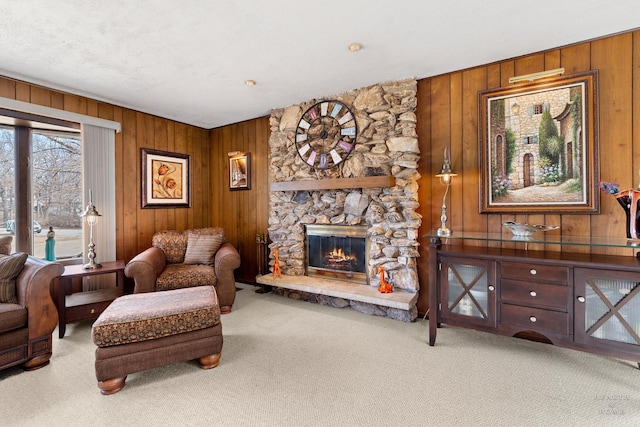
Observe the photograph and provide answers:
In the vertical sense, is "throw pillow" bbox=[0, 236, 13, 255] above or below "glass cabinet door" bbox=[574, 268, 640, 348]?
above

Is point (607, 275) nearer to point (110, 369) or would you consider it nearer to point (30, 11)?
point (110, 369)

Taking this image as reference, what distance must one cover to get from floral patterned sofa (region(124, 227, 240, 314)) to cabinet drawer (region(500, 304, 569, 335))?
2.71m

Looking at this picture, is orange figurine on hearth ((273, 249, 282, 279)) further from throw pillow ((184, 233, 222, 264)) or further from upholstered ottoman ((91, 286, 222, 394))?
upholstered ottoman ((91, 286, 222, 394))

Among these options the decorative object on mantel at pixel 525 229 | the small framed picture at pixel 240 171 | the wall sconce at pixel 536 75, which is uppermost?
the wall sconce at pixel 536 75

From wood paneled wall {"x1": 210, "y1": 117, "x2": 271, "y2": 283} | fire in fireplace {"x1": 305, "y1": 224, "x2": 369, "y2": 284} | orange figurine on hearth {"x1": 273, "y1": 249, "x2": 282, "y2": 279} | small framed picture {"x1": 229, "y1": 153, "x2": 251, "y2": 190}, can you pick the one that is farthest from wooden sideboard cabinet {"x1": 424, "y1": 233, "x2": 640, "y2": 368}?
small framed picture {"x1": 229, "y1": 153, "x2": 251, "y2": 190}

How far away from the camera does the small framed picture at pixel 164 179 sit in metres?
4.11

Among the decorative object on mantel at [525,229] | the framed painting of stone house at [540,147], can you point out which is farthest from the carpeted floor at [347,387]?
the framed painting of stone house at [540,147]

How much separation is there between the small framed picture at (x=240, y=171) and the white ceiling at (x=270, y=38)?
1.35 meters

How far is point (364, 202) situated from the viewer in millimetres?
3379

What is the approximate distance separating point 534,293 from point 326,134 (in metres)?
2.63

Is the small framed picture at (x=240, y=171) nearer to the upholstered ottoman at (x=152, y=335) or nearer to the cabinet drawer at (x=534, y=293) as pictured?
the upholstered ottoman at (x=152, y=335)

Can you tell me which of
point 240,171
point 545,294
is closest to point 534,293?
point 545,294

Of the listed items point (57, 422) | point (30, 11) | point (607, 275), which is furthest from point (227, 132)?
point (607, 275)

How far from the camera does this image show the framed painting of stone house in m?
2.39
